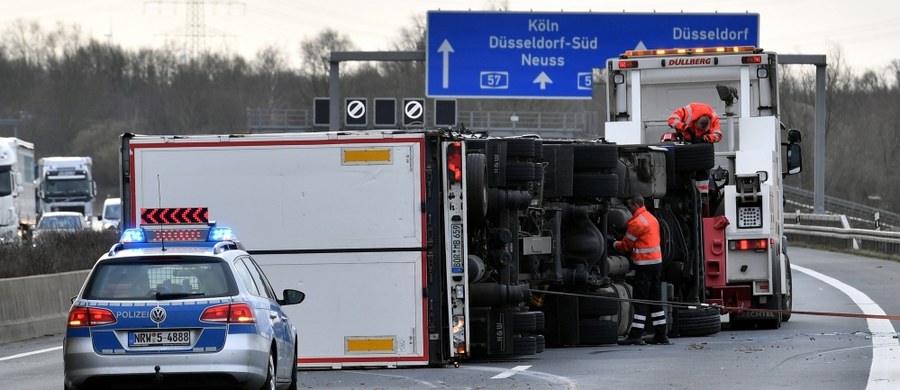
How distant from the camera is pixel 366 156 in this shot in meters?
14.7

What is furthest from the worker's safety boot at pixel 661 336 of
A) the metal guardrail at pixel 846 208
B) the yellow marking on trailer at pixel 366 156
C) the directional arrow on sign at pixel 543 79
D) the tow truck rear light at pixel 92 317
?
the metal guardrail at pixel 846 208

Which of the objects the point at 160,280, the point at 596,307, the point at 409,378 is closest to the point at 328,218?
the point at 409,378

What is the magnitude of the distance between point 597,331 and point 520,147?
8.41 feet

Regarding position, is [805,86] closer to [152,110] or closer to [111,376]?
[152,110]

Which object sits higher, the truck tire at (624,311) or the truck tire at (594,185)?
the truck tire at (594,185)

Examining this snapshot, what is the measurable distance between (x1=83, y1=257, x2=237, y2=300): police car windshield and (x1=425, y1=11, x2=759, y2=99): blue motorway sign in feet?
80.9

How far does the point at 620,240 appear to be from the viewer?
59.2ft

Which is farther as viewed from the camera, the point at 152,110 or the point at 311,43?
the point at 152,110

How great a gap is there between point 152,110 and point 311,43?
1569 centimetres

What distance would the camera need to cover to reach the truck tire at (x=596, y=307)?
679 inches

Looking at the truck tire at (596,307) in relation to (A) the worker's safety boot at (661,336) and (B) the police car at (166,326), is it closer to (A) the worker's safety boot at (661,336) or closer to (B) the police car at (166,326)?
(A) the worker's safety boot at (661,336)

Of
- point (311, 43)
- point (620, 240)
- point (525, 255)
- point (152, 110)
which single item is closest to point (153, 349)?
point (525, 255)

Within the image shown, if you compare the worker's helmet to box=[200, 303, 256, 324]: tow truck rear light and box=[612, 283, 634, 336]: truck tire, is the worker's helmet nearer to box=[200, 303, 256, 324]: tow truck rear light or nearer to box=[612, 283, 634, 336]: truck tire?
box=[612, 283, 634, 336]: truck tire

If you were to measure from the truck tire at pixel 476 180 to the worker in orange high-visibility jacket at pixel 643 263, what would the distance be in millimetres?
2846
